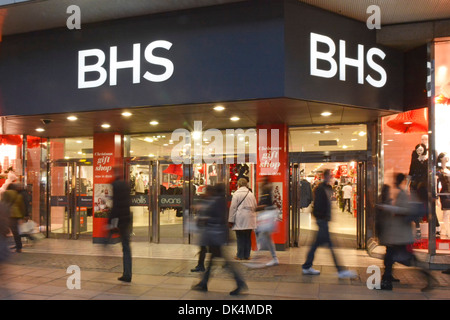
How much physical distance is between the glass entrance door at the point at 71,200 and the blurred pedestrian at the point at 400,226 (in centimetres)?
844

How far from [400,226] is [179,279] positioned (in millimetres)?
3682

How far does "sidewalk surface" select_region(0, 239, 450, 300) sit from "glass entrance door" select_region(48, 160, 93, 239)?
2.22 metres

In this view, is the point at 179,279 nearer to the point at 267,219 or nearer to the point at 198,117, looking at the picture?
the point at 267,219

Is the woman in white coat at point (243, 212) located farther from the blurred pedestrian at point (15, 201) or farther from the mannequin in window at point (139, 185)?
the blurred pedestrian at point (15, 201)

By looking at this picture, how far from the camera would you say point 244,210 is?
785cm

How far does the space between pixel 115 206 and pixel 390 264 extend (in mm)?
4384

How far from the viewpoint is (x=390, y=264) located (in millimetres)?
5793

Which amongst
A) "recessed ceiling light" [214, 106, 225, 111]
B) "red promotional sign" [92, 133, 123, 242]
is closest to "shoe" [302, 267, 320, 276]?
"recessed ceiling light" [214, 106, 225, 111]

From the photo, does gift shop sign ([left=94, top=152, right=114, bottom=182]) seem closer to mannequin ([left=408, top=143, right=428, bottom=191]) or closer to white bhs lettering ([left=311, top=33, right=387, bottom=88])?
white bhs lettering ([left=311, top=33, right=387, bottom=88])

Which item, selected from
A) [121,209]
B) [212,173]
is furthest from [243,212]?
[121,209]

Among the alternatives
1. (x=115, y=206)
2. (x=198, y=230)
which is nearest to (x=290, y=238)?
(x=198, y=230)

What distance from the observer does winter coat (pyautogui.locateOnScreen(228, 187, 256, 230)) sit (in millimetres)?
7820

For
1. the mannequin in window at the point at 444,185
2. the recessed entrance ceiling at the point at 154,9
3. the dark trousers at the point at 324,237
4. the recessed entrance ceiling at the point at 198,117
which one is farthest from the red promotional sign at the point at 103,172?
the mannequin in window at the point at 444,185

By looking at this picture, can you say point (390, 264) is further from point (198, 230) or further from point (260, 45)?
point (260, 45)
